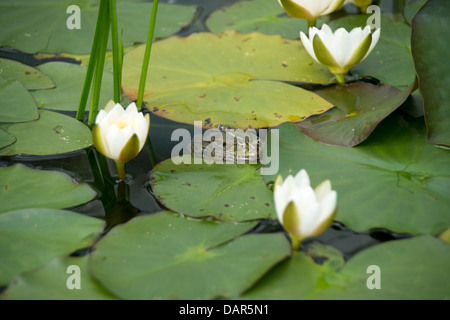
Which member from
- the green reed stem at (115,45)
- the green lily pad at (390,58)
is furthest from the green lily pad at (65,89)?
the green lily pad at (390,58)

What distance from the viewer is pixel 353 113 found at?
4.93 ft

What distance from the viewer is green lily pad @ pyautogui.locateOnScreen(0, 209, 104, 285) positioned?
3.41ft

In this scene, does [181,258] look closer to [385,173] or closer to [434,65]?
[385,173]

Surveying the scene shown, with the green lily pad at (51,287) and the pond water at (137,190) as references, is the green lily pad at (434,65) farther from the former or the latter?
the green lily pad at (51,287)

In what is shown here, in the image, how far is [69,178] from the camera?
128 cm

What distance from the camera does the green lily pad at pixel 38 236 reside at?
104 centimetres


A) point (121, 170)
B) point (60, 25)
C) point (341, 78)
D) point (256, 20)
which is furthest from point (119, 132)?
point (256, 20)
